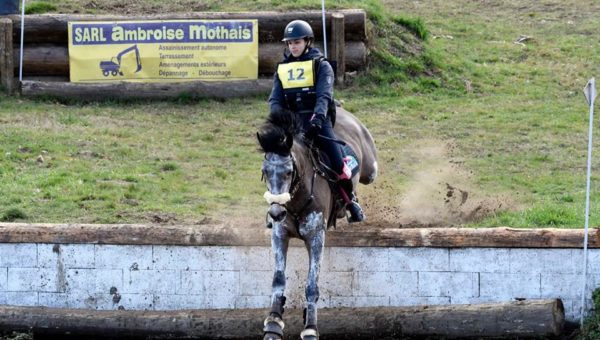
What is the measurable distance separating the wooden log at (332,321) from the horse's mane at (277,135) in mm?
1895

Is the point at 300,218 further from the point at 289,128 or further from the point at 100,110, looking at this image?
the point at 100,110

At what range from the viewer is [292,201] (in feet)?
32.3

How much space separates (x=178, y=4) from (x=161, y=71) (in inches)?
107

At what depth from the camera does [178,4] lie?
20969 mm

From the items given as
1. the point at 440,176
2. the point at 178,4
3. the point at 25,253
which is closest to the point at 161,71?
the point at 178,4

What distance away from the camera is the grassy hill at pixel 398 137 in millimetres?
13469

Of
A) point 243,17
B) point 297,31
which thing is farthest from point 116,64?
point 297,31

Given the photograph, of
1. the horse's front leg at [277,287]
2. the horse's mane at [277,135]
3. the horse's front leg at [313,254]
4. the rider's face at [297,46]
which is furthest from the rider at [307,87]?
the horse's front leg at [277,287]

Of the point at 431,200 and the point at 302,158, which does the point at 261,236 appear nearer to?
the point at 302,158

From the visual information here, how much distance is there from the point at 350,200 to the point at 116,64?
871 centimetres

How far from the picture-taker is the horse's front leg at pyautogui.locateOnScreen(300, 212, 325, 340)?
977cm

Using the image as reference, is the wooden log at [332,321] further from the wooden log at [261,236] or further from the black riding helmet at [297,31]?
the black riding helmet at [297,31]

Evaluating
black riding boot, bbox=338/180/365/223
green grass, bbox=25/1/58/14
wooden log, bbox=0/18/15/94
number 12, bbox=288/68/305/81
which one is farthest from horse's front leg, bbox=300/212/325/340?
green grass, bbox=25/1/58/14

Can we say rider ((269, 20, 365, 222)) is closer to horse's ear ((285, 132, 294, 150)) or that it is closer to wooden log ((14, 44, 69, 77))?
horse's ear ((285, 132, 294, 150))
